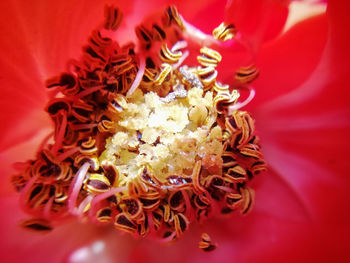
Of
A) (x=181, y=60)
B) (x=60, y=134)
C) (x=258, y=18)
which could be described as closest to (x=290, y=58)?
(x=258, y=18)

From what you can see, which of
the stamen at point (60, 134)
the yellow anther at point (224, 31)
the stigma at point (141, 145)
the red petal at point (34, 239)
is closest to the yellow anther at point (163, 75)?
the stigma at point (141, 145)

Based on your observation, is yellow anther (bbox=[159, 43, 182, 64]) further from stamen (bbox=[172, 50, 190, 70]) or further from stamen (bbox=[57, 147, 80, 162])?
stamen (bbox=[57, 147, 80, 162])

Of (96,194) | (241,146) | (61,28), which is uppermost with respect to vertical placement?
(61,28)

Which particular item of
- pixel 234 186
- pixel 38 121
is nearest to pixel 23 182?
pixel 38 121

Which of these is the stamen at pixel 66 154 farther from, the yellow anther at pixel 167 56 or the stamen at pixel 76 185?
the yellow anther at pixel 167 56

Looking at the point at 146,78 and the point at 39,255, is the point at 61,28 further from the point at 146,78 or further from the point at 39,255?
the point at 39,255

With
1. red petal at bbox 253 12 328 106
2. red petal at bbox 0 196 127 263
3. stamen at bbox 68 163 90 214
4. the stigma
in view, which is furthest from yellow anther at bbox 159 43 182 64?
red petal at bbox 0 196 127 263
